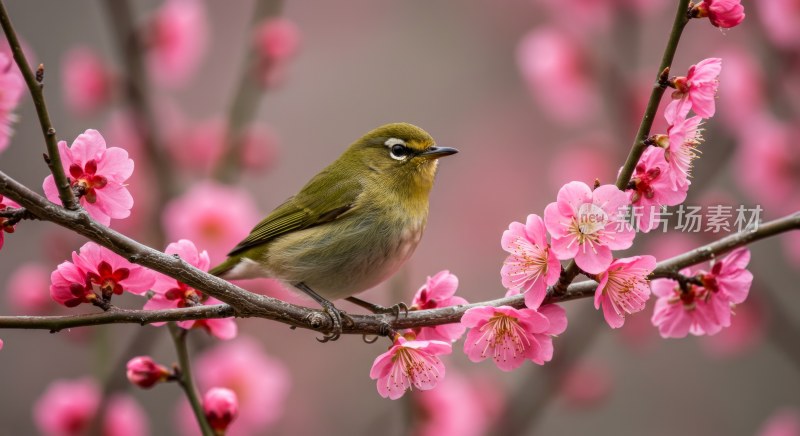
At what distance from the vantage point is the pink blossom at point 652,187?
2.11 m

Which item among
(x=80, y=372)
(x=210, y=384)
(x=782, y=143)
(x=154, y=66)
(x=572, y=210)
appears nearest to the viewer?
(x=572, y=210)

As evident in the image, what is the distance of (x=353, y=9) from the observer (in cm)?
896

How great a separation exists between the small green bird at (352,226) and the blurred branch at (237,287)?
747 millimetres

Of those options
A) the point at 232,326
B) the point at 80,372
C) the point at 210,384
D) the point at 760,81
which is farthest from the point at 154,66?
the point at 760,81

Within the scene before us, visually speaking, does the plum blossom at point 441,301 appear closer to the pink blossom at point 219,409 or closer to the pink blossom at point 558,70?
the pink blossom at point 219,409

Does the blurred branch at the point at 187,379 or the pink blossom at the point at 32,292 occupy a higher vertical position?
the pink blossom at the point at 32,292

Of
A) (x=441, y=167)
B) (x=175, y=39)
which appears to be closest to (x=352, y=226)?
(x=175, y=39)

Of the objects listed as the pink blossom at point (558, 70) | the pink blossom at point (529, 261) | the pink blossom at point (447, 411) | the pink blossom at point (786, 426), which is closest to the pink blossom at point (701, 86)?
the pink blossom at point (529, 261)

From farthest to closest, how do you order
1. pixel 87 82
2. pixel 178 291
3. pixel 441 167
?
1. pixel 441 167
2. pixel 87 82
3. pixel 178 291

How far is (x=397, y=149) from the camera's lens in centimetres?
371

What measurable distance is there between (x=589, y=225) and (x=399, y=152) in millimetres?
1793

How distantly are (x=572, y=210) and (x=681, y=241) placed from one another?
2968mm

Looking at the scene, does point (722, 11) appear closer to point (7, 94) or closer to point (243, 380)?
point (7, 94)

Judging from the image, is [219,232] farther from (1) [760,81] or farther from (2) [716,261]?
(1) [760,81]
